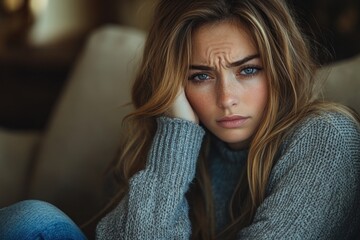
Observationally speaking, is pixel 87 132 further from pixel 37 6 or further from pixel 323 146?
pixel 37 6

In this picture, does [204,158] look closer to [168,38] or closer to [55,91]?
[168,38]

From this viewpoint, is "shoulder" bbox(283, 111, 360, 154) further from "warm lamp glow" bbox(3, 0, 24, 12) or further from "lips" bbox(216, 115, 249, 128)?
"warm lamp glow" bbox(3, 0, 24, 12)

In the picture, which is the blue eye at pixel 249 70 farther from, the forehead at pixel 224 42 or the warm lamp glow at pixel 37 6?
the warm lamp glow at pixel 37 6

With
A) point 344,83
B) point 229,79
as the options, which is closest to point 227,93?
point 229,79

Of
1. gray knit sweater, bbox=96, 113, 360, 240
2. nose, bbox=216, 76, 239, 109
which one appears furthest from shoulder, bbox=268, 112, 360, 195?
nose, bbox=216, 76, 239, 109

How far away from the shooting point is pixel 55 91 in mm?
3164

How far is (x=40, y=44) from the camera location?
314 centimetres

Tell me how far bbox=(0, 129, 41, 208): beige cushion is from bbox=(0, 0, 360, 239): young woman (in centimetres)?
51

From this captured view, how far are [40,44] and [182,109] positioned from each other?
1.91m

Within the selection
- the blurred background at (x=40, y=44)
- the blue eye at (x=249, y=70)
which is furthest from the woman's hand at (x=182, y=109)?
the blurred background at (x=40, y=44)

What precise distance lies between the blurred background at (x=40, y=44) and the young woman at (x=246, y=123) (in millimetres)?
1718

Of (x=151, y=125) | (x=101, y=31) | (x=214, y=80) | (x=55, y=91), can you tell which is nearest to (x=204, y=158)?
A: (x=151, y=125)

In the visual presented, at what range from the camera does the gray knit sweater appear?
1198mm

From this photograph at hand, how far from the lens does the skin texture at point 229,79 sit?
1.29 meters
